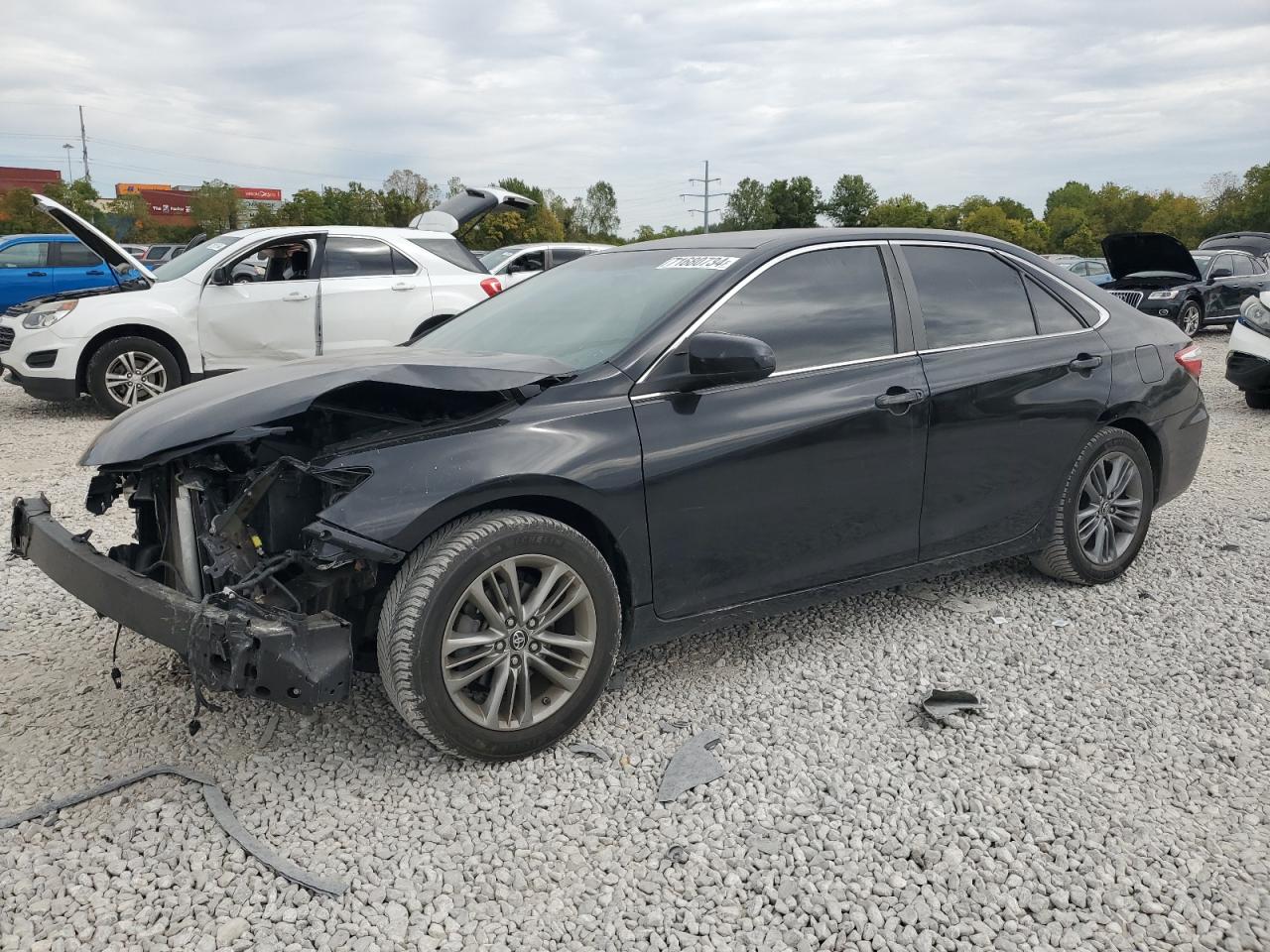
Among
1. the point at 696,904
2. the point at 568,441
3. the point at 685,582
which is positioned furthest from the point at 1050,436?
the point at 696,904

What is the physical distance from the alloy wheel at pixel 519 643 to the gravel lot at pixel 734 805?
0.68 feet

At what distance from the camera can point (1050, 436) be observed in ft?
13.8

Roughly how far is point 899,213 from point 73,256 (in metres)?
72.3

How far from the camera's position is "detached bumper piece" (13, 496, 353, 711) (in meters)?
2.62

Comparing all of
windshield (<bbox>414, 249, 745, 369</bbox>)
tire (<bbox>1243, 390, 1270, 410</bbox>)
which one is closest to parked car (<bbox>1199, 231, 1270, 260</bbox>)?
tire (<bbox>1243, 390, 1270, 410</bbox>)

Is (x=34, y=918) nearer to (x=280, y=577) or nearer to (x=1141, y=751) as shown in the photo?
(x=280, y=577)

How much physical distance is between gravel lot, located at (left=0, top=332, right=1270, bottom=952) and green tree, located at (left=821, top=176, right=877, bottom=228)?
92252 mm

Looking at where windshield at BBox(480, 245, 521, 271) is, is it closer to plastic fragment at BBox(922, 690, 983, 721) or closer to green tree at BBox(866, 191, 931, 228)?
plastic fragment at BBox(922, 690, 983, 721)

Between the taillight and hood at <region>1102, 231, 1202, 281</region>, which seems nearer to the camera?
the taillight

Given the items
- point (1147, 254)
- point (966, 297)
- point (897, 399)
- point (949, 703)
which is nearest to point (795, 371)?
point (897, 399)

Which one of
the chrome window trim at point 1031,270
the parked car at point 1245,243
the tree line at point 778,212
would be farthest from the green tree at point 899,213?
the chrome window trim at point 1031,270

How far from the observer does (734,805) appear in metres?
2.89

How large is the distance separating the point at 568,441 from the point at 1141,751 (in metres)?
2.04

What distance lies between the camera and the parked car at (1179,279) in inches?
507
